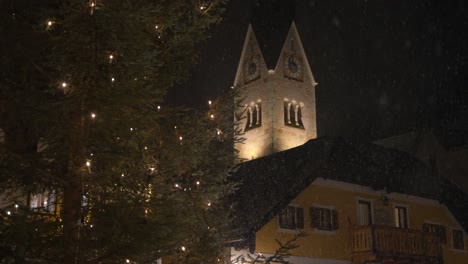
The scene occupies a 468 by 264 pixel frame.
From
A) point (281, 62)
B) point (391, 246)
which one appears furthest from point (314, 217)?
point (281, 62)

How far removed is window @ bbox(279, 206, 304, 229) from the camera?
18516mm

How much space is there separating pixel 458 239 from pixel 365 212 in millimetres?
5401

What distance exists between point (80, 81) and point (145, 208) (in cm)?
164

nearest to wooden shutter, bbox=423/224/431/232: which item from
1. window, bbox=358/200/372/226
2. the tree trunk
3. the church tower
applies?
window, bbox=358/200/372/226

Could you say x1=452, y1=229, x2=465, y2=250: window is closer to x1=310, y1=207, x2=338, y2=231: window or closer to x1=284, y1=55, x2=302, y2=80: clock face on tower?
x1=310, y1=207, x2=338, y2=231: window

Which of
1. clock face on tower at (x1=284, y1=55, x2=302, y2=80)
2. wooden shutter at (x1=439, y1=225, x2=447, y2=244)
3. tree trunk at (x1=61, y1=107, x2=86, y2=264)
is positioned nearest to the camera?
tree trunk at (x1=61, y1=107, x2=86, y2=264)

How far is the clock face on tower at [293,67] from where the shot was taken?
5066 cm

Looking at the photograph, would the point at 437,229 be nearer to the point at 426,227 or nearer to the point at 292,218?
the point at 426,227

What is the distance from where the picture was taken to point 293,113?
1975 inches

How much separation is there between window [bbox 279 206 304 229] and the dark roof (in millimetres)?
548

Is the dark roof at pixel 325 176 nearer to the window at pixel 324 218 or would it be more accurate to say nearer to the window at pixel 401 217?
the window at pixel 401 217

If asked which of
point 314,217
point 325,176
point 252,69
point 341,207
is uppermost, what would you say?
point 252,69

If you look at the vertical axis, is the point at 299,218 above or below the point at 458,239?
below

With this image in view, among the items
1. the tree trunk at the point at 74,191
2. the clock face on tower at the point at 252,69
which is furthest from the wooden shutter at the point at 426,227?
the clock face on tower at the point at 252,69
